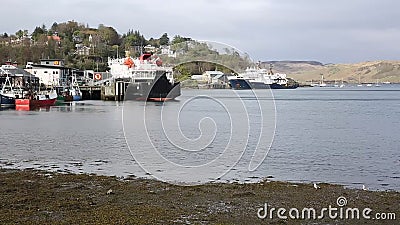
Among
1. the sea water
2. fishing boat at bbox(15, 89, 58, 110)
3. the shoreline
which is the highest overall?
fishing boat at bbox(15, 89, 58, 110)

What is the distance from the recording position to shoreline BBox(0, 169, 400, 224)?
8891 millimetres

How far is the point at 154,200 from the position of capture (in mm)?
10367

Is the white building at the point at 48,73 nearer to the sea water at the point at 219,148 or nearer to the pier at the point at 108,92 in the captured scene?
the pier at the point at 108,92

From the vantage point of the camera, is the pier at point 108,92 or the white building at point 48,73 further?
the white building at point 48,73

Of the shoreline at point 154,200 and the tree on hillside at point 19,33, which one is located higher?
the tree on hillside at point 19,33

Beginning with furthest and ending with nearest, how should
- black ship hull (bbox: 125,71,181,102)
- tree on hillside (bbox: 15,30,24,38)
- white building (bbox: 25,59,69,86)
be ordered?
tree on hillside (bbox: 15,30,24,38) < white building (bbox: 25,59,69,86) < black ship hull (bbox: 125,71,181,102)

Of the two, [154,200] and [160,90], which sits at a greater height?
[160,90]

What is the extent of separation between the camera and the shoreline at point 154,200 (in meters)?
8.89

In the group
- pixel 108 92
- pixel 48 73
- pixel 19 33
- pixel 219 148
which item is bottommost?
pixel 219 148

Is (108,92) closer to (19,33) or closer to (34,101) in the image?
(34,101)

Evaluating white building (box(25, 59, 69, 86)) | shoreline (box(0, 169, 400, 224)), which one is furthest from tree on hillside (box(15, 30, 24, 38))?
shoreline (box(0, 169, 400, 224))

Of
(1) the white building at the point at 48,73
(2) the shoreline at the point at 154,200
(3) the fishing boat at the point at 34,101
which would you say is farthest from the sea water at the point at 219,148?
(1) the white building at the point at 48,73

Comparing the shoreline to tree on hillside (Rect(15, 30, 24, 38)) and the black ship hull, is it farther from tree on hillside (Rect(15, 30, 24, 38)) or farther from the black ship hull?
tree on hillside (Rect(15, 30, 24, 38))

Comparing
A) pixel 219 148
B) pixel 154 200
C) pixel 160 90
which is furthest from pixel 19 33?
pixel 154 200
